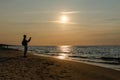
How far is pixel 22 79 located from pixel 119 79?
5.98 metres

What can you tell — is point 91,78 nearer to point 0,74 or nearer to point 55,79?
point 55,79

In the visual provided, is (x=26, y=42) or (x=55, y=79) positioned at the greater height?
(x=26, y=42)

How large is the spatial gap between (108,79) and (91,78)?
3.46 feet

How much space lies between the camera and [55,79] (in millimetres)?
12070

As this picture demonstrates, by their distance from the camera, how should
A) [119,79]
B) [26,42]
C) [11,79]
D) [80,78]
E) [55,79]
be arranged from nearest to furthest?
[11,79] → [55,79] → [80,78] → [119,79] → [26,42]

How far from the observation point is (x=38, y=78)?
472 inches

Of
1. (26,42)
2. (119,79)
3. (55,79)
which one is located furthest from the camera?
(26,42)

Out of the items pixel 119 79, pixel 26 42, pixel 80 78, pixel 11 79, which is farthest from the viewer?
pixel 26 42

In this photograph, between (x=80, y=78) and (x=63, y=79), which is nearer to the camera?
(x=63, y=79)

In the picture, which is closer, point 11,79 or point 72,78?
point 11,79

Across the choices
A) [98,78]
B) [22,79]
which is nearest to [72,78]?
[98,78]

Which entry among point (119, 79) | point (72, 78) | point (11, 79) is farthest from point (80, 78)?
point (11, 79)

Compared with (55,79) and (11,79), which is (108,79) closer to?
(55,79)

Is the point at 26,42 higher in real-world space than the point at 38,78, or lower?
higher
